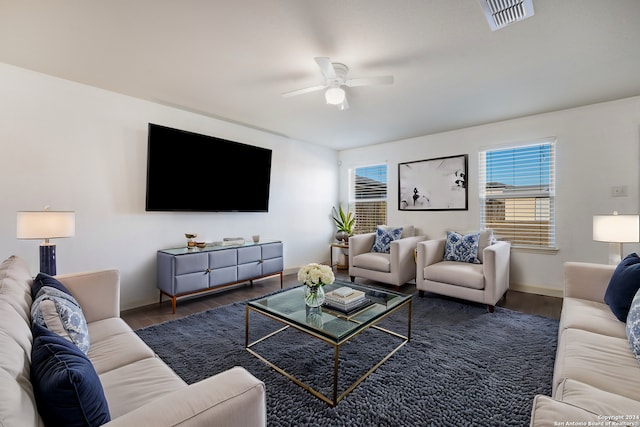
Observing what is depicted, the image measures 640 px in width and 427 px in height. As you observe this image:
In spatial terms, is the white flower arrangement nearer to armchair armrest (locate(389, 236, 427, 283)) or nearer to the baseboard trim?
armchair armrest (locate(389, 236, 427, 283))

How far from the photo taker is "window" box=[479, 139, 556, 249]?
3654 mm

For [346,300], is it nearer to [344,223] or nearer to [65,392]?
[65,392]

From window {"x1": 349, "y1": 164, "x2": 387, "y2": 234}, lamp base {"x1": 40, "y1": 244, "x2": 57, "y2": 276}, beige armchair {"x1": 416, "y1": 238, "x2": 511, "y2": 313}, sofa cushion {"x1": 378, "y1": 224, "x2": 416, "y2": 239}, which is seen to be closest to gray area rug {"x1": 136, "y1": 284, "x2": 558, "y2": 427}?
beige armchair {"x1": 416, "y1": 238, "x2": 511, "y2": 313}

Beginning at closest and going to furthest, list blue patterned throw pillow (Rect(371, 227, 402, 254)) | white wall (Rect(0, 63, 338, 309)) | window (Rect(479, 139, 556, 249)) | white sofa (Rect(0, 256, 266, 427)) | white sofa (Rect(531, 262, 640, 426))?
1. white sofa (Rect(0, 256, 266, 427))
2. white sofa (Rect(531, 262, 640, 426))
3. white wall (Rect(0, 63, 338, 309))
4. window (Rect(479, 139, 556, 249))
5. blue patterned throw pillow (Rect(371, 227, 402, 254))

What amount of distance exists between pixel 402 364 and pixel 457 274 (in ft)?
5.01

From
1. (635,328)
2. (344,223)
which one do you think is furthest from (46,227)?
(344,223)

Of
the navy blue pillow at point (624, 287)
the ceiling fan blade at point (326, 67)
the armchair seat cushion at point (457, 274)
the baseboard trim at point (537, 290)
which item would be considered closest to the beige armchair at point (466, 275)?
the armchair seat cushion at point (457, 274)

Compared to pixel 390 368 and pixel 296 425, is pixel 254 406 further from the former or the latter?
pixel 390 368

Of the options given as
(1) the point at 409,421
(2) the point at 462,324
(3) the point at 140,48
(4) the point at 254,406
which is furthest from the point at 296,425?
(3) the point at 140,48

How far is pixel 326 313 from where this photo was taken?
2055mm

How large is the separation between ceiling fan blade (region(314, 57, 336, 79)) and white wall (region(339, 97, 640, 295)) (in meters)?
2.80

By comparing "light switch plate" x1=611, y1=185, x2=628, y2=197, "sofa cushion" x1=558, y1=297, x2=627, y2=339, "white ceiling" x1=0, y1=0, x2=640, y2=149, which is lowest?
"sofa cushion" x1=558, y1=297, x2=627, y2=339

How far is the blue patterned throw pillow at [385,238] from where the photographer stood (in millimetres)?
4251

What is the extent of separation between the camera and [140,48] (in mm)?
2232
